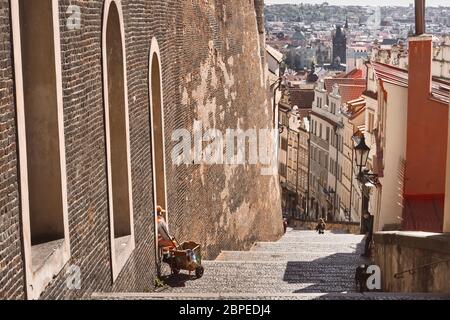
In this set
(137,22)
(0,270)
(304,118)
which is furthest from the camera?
(304,118)

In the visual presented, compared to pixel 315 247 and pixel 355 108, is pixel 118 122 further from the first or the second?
pixel 355 108

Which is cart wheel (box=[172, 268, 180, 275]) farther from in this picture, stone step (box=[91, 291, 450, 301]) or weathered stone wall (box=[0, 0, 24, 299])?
weathered stone wall (box=[0, 0, 24, 299])

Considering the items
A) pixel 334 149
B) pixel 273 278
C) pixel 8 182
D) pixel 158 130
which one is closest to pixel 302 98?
pixel 334 149

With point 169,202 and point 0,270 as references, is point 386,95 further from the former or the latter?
point 0,270

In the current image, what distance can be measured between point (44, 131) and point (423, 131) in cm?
1212

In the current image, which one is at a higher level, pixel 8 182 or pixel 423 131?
pixel 8 182

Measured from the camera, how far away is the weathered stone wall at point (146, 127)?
17.0 ft

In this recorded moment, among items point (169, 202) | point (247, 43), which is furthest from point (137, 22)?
point (247, 43)

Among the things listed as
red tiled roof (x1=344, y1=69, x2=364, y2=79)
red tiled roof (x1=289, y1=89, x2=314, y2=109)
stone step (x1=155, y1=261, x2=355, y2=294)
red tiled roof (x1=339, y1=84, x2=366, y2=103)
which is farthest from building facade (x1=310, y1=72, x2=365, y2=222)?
stone step (x1=155, y1=261, x2=355, y2=294)

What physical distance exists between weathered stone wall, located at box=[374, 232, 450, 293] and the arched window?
12.6 ft

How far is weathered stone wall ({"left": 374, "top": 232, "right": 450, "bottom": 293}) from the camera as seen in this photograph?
8391mm

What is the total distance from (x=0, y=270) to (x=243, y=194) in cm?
1441

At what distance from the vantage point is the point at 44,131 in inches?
235
